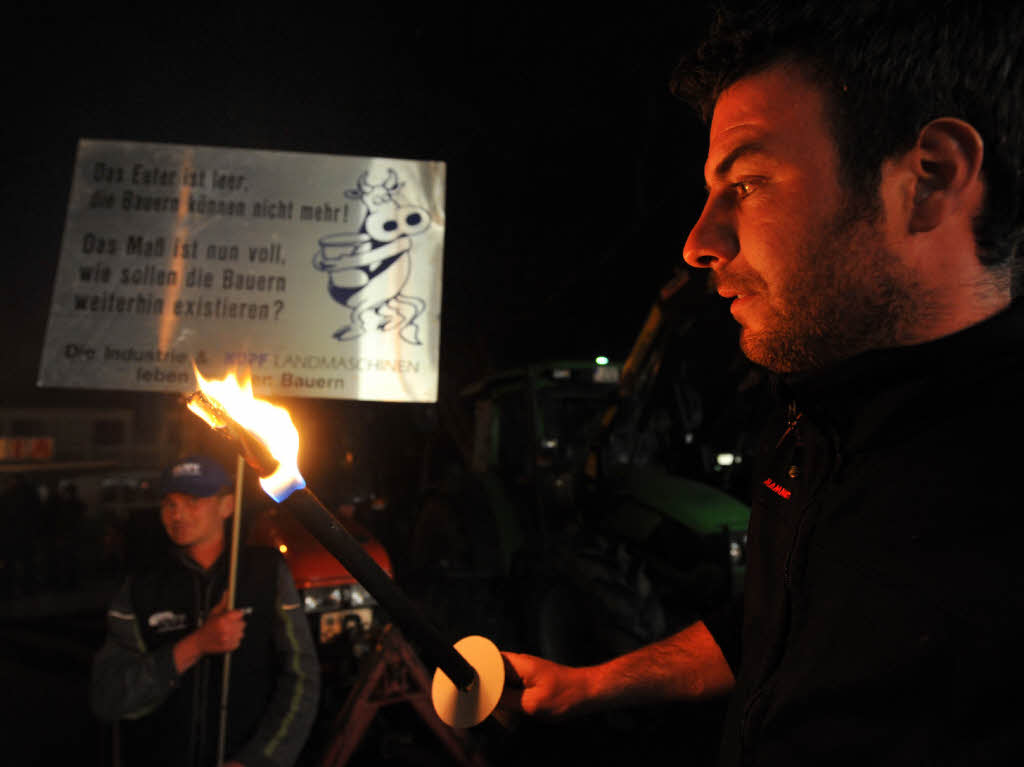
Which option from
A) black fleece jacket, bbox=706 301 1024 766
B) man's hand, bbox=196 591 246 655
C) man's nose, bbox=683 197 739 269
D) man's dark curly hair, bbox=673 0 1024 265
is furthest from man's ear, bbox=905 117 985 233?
man's hand, bbox=196 591 246 655

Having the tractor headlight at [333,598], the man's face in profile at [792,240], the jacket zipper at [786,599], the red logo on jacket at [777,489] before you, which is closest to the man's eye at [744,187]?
the man's face in profile at [792,240]

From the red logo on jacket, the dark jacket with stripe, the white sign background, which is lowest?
the dark jacket with stripe

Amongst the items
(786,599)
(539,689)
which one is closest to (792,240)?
(786,599)

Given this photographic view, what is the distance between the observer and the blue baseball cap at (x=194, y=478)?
3.26m

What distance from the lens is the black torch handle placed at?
1178 mm

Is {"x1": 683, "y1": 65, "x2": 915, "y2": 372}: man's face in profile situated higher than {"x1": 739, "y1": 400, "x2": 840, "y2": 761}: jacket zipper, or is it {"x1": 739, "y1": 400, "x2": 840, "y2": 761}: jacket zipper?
{"x1": 683, "y1": 65, "x2": 915, "y2": 372}: man's face in profile

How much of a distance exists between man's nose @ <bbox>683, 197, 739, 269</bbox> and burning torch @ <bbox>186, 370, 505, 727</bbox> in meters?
0.99

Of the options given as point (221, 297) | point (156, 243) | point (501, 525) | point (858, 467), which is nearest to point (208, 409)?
point (858, 467)

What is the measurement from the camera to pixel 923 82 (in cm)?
125

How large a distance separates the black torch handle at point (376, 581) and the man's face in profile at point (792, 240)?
0.98 meters

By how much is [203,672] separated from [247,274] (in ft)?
6.63

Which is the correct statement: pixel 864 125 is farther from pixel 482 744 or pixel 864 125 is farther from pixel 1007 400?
pixel 482 744

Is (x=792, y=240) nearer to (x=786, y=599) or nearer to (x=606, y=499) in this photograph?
(x=786, y=599)

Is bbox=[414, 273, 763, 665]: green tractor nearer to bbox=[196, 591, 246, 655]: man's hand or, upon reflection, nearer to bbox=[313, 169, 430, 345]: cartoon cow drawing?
bbox=[196, 591, 246, 655]: man's hand
